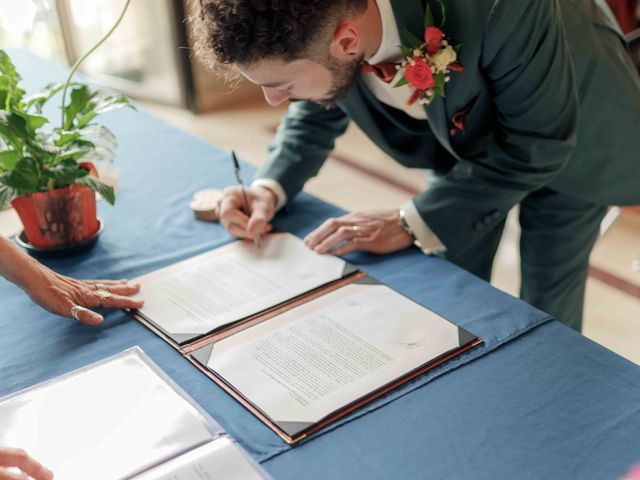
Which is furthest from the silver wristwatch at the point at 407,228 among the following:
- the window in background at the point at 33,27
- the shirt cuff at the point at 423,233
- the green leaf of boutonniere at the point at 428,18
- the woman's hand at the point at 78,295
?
the window in background at the point at 33,27

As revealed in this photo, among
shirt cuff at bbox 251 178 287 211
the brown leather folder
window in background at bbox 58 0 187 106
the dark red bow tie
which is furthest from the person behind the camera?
window in background at bbox 58 0 187 106

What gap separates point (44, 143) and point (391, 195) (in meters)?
2.14

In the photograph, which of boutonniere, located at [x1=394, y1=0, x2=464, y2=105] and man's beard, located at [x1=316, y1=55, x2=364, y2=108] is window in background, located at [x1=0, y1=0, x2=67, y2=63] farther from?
boutonniere, located at [x1=394, y1=0, x2=464, y2=105]

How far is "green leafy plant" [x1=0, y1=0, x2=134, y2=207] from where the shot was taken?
126 cm

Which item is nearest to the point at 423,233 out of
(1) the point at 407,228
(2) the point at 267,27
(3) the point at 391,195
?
(1) the point at 407,228

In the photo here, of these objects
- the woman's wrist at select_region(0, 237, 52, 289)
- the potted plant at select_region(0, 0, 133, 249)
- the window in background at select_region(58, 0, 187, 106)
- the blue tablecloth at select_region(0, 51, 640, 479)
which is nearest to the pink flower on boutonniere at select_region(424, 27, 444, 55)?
the blue tablecloth at select_region(0, 51, 640, 479)

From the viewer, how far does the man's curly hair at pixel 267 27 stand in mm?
1131

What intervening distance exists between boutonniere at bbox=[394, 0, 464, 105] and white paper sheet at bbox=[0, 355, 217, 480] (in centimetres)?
71

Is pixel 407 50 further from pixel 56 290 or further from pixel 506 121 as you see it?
pixel 56 290

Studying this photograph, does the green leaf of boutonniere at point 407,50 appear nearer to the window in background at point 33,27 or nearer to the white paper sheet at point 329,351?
the white paper sheet at point 329,351

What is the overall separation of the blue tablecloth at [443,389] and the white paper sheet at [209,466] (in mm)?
29

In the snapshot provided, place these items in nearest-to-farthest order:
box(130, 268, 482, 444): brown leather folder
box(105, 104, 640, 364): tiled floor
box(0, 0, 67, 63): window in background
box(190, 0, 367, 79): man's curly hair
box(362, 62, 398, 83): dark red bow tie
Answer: box(130, 268, 482, 444): brown leather folder → box(190, 0, 367, 79): man's curly hair → box(362, 62, 398, 83): dark red bow tie → box(105, 104, 640, 364): tiled floor → box(0, 0, 67, 63): window in background

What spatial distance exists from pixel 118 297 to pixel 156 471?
1.37 feet

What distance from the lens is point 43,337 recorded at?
3.80 feet
